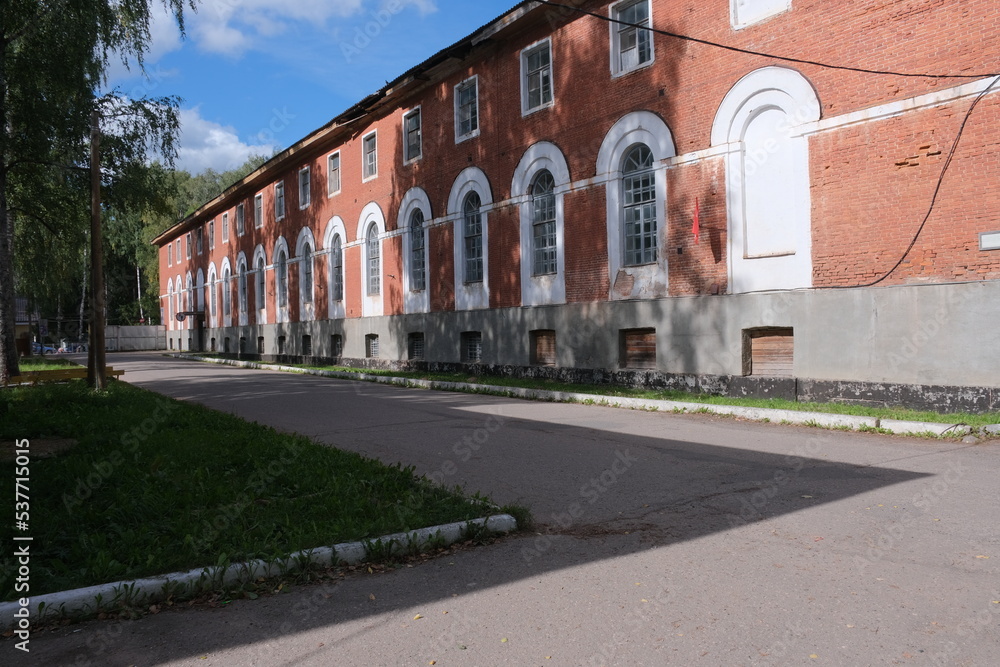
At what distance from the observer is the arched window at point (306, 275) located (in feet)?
111

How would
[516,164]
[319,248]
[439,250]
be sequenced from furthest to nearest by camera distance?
1. [319,248]
2. [439,250]
3. [516,164]

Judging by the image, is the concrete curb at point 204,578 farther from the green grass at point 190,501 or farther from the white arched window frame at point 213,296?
the white arched window frame at point 213,296

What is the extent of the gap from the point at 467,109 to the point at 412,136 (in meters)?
3.55

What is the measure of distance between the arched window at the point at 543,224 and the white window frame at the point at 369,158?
10.1 metres

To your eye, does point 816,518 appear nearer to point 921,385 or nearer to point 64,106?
point 921,385

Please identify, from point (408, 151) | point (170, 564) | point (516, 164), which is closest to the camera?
point (170, 564)

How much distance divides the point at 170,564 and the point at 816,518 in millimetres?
4784

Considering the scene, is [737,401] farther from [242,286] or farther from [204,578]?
[242,286]

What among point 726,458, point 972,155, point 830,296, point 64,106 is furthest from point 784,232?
point 64,106

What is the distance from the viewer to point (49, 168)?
19.5 metres

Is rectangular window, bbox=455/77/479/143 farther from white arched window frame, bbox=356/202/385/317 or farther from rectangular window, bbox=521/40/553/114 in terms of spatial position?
white arched window frame, bbox=356/202/385/317

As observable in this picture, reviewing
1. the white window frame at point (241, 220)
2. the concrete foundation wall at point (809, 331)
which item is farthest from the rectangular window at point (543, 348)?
the white window frame at point (241, 220)

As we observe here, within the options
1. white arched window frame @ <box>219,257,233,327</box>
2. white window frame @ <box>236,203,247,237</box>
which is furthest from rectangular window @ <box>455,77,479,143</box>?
white arched window frame @ <box>219,257,233,327</box>

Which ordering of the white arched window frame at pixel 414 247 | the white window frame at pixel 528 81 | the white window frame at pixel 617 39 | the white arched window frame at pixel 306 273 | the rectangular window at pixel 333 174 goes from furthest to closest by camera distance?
the white arched window frame at pixel 306 273
the rectangular window at pixel 333 174
the white arched window frame at pixel 414 247
the white window frame at pixel 528 81
the white window frame at pixel 617 39
